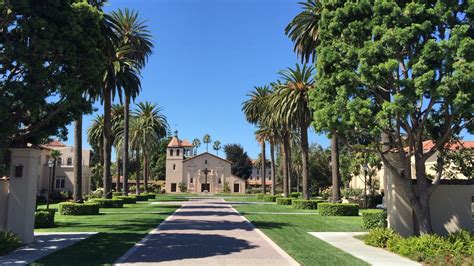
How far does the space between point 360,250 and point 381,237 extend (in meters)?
1.33

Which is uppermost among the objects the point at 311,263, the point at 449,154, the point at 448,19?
the point at 448,19

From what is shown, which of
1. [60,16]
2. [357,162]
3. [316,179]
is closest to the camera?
[60,16]

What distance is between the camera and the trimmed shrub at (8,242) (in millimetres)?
12391

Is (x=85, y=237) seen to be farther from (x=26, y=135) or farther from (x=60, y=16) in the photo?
(x=60, y=16)

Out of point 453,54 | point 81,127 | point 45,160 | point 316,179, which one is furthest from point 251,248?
point 316,179

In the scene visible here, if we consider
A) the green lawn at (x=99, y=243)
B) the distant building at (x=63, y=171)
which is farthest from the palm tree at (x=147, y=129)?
the green lawn at (x=99, y=243)

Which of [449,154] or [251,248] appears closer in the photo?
[251,248]

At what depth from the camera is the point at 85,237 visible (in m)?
16.0

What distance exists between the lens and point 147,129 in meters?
64.2

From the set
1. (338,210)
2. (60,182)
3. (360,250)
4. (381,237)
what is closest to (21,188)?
(360,250)

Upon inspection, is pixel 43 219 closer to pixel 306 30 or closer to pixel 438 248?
pixel 438 248

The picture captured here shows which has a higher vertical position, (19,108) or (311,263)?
(19,108)

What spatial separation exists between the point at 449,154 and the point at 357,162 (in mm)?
26940

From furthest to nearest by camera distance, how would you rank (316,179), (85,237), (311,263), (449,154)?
1. (316,179)
2. (449,154)
3. (85,237)
4. (311,263)
